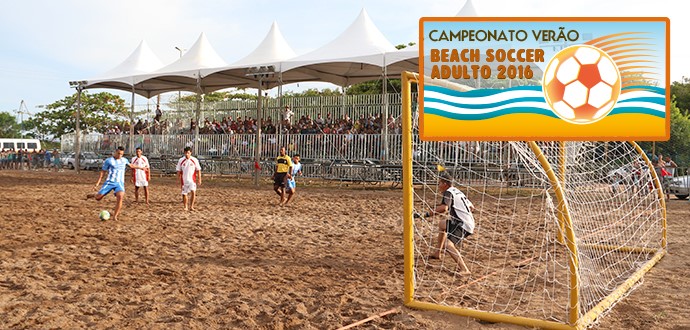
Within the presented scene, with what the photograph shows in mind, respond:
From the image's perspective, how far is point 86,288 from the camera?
5.87m

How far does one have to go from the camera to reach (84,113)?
5456 centimetres

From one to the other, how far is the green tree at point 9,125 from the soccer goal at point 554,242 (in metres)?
85.9

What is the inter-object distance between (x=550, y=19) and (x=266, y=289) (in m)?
3.87

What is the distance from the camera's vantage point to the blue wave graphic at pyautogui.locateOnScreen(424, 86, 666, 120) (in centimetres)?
451

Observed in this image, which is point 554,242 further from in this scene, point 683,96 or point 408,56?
point 683,96

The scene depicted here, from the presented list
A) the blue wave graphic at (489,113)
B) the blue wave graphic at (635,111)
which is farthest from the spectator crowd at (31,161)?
the blue wave graphic at (635,111)

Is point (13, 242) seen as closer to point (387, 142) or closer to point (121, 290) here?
point (121, 290)

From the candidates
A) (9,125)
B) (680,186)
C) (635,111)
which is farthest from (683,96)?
(9,125)

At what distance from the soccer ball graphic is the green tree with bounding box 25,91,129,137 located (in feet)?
175

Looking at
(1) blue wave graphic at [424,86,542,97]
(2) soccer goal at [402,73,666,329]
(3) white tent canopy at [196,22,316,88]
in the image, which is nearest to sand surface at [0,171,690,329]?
(2) soccer goal at [402,73,666,329]

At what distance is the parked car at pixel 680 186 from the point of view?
18.3m

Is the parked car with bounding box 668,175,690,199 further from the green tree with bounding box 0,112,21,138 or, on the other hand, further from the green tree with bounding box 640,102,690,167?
the green tree with bounding box 0,112,21,138

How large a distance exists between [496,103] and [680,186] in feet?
55.4

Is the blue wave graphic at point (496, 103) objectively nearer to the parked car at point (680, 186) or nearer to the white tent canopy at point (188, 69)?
the parked car at point (680, 186)
